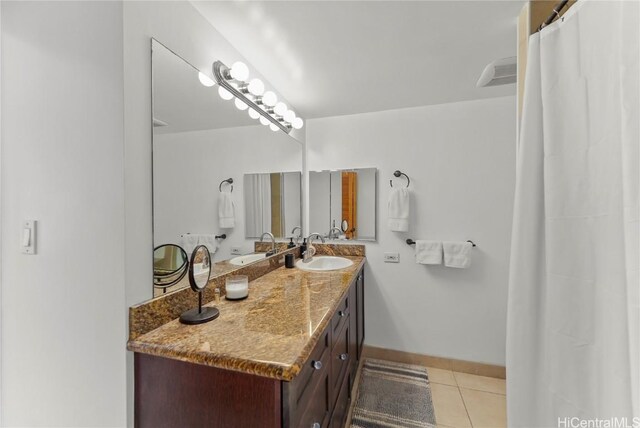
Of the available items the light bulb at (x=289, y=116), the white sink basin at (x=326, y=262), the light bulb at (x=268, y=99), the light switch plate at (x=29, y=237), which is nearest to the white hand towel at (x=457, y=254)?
the white sink basin at (x=326, y=262)

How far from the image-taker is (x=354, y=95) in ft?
6.87

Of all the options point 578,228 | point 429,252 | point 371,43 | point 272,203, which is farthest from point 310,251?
point 578,228

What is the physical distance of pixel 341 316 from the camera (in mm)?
1465

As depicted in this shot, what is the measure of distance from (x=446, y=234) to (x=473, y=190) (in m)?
0.42

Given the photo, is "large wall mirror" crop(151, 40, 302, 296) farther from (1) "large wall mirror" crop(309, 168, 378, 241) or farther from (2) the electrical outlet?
(2) the electrical outlet

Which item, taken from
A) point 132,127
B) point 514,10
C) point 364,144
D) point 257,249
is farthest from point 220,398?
point 364,144

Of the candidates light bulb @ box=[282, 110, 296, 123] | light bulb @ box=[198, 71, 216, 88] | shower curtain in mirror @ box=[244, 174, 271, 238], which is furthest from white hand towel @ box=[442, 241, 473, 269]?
light bulb @ box=[198, 71, 216, 88]

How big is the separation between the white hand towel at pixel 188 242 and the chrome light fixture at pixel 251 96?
2.59 ft

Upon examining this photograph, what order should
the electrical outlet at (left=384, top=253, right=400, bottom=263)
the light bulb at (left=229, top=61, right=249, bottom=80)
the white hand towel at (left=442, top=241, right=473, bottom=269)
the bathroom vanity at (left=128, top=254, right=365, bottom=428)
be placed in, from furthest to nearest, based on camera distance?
the electrical outlet at (left=384, top=253, right=400, bottom=263) < the white hand towel at (left=442, top=241, right=473, bottom=269) < the light bulb at (left=229, top=61, right=249, bottom=80) < the bathroom vanity at (left=128, top=254, right=365, bottom=428)

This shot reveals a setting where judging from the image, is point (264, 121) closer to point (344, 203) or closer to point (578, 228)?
point (344, 203)

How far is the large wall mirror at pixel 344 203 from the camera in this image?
7.95ft

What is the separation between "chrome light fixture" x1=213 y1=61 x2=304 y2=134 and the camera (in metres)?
1.39

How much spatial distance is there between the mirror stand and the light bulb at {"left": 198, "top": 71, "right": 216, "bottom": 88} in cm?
100

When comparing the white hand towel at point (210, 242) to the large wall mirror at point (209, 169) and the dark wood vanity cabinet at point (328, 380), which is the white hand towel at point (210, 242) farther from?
the dark wood vanity cabinet at point (328, 380)
